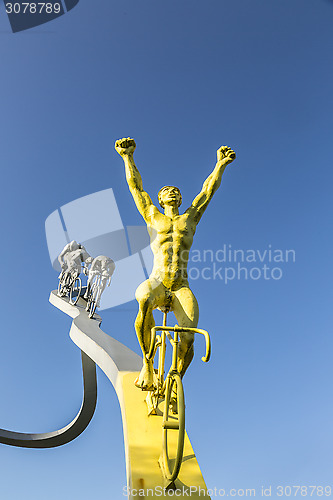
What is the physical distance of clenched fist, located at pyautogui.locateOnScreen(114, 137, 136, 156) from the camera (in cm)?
667

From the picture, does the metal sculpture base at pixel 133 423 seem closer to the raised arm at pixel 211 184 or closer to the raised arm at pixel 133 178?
the raised arm at pixel 133 178

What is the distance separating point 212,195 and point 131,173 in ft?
4.45

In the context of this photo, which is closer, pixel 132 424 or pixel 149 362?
pixel 132 424

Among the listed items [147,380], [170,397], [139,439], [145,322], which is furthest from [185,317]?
[139,439]

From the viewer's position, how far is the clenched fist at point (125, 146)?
6668 mm

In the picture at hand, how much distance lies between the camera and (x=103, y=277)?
459 inches

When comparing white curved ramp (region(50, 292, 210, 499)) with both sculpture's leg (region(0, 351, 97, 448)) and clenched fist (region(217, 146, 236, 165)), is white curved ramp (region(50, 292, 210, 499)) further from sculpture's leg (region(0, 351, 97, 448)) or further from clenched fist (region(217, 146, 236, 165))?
sculpture's leg (region(0, 351, 97, 448))

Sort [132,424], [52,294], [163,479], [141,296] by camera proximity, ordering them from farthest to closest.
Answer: [52,294]
[141,296]
[132,424]
[163,479]

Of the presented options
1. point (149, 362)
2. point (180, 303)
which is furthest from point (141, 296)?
point (149, 362)

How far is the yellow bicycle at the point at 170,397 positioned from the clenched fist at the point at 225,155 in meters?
2.87

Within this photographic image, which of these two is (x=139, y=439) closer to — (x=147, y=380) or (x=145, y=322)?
(x=147, y=380)

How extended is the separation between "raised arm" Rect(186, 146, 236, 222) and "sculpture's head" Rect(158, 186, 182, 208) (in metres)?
0.23

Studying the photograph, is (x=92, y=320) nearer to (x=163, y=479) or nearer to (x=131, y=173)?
(x=131, y=173)

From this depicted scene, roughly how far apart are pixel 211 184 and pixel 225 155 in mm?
688
